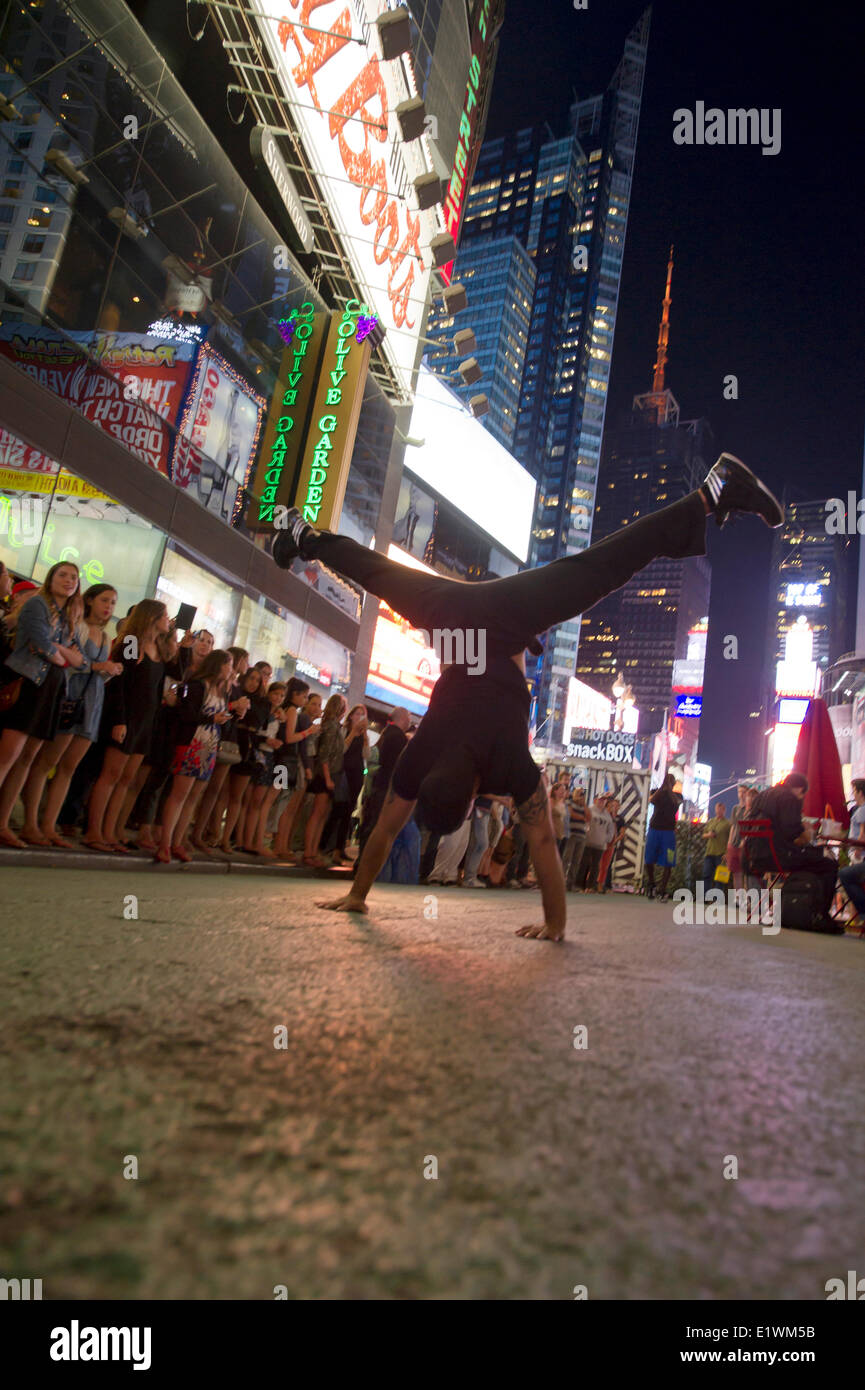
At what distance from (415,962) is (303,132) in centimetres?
1506

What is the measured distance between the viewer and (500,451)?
33188mm

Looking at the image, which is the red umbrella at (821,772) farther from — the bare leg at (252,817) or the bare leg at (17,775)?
the bare leg at (17,775)

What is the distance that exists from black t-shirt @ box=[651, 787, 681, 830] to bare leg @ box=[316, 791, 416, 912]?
9.18 m

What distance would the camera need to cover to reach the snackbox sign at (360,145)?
12.5 m

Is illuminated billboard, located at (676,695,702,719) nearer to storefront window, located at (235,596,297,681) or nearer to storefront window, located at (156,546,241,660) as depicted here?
storefront window, located at (235,596,297,681)

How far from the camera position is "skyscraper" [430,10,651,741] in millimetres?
114062

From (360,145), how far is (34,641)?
14.6 metres

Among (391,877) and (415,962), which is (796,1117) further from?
(391,877)

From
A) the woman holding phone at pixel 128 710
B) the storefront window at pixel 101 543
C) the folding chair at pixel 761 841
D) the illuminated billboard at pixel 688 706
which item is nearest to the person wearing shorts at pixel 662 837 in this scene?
the folding chair at pixel 761 841

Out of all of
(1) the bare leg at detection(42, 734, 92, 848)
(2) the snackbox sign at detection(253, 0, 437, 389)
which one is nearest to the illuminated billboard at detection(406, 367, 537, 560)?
(2) the snackbox sign at detection(253, 0, 437, 389)

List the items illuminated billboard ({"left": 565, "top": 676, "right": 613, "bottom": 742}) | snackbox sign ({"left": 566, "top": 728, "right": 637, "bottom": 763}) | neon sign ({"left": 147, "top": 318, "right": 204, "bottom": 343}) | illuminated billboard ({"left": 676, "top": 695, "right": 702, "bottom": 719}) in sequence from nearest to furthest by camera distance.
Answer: neon sign ({"left": 147, "top": 318, "right": 204, "bottom": 343}), snackbox sign ({"left": 566, "top": 728, "right": 637, "bottom": 763}), illuminated billboard ({"left": 565, "top": 676, "right": 613, "bottom": 742}), illuminated billboard ({"left": 676, "top": 695, "right": 702, "bottom": 719})

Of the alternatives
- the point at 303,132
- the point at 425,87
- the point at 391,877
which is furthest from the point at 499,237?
the point at 391,877
